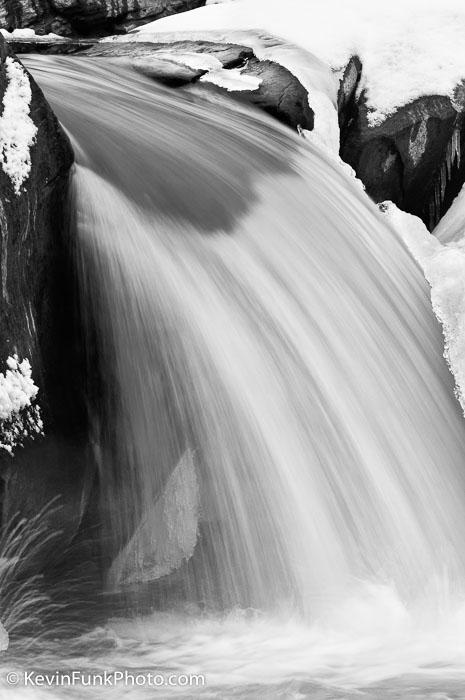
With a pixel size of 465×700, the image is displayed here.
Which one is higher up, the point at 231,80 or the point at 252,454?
the point at 231,80

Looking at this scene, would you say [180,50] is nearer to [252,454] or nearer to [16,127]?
[16,127]

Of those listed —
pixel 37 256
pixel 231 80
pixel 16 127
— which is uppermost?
pixel 231 80

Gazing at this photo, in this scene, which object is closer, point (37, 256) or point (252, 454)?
point (37, 256)

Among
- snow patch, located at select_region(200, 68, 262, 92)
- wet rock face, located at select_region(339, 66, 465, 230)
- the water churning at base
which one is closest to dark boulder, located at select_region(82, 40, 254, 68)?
snow patch, located at select_region(200, 68, 262, 92)

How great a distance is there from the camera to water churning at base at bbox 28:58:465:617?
10.5 feet

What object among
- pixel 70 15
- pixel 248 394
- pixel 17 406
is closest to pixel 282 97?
pixel 248 394

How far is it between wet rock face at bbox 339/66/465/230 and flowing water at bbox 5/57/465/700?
8.76 feet

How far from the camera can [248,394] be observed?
3.45 meters

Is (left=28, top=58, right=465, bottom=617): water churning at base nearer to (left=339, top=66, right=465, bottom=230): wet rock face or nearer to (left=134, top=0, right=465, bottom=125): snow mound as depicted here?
(left=339, top=66, right=465, bottom=230): wet rock face

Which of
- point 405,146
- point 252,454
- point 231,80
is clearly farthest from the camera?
point 405,146

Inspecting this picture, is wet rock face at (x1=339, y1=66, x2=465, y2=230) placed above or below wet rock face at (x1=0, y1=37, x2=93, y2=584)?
above

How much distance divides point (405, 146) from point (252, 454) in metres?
4.24

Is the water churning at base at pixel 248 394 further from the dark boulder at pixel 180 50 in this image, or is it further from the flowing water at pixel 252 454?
the dark boulder at pixel 180 50

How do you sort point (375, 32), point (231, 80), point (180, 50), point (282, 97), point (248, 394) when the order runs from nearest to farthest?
point (248, 394)
point (282, 97)
point (231, 80)
point (180, 50)
point (375, 32)
